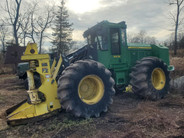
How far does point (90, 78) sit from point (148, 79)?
8.29 ft

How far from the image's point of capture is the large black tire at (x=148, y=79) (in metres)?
5.76

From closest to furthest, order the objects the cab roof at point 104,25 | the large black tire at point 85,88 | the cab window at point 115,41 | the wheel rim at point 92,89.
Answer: the large black tire at point 85,88
the wheel rim at point 92,89
the cab roof at point 104,25
the cab window at point 115,41

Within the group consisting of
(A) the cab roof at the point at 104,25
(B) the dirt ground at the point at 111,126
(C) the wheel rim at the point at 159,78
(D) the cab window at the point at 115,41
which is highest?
(A) the cab roof at the point at 104,25

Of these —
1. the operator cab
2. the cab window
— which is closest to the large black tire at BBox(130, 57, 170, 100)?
the cab window

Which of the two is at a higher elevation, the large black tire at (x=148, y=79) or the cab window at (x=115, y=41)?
the cab window at (x=115, y=41)

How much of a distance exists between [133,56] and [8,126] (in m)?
5.23

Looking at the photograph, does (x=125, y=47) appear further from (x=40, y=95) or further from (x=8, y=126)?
(x=8, y=126)

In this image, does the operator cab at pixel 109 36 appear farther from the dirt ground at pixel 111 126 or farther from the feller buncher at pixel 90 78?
the dirt ground at pixel 111 126

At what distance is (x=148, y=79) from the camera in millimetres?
5914

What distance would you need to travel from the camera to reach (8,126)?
3.87 meters

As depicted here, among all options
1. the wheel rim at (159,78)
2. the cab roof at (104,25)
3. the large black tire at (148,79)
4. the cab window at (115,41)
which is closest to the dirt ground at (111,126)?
the large black tire at (148,79)

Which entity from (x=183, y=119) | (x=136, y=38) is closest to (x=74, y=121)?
(x=183, y=119)

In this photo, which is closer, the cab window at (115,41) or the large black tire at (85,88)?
the large black tire at (85,88)

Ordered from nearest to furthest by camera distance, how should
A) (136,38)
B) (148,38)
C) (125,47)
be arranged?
(125,47) → (136,38) → (148,38)
